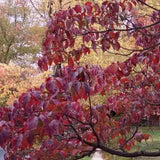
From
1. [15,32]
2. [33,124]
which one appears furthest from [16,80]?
[15,32]

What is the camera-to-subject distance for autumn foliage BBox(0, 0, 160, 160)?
1.84 m

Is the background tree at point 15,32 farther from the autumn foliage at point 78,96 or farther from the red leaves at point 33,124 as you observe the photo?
the red leaves at point 33,124

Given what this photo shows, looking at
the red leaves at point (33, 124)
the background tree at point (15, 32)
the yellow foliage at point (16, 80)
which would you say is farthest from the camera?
the background tree at point (15, 32)

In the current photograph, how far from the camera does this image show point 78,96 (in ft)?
6.13

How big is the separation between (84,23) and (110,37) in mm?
293

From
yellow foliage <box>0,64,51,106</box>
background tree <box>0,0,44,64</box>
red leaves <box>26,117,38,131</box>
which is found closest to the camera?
red leaves <box>26,117,38,131</box>

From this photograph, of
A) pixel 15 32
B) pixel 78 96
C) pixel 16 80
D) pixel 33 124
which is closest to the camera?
pixel 33 124

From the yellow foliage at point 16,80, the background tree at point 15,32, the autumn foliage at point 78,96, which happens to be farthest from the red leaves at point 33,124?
the background tree at point 15,32

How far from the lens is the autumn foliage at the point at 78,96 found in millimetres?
1837

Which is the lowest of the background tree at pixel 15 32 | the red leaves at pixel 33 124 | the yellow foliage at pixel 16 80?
the yellow foliage at pixel 16 80

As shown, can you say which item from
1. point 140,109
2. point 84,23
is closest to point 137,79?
point 140,109

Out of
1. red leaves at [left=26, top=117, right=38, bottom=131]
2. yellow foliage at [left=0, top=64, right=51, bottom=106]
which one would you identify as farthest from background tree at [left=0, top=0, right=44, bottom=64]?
red leaves at [left=26, top=117, right=38, bottom=131]

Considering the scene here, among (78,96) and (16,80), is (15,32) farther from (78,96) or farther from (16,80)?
(78,96)

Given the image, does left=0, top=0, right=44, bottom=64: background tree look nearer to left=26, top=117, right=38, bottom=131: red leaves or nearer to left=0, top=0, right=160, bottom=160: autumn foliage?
left=0, top=0, right=160, bottom=160: autumn foliage
